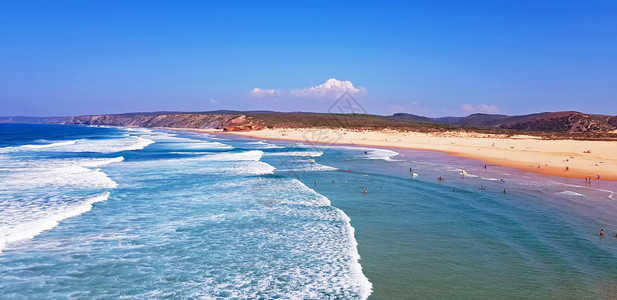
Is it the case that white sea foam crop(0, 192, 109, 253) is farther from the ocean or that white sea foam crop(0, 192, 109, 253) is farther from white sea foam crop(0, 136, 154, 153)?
white sea foam crop(0, 136, 154, 153)

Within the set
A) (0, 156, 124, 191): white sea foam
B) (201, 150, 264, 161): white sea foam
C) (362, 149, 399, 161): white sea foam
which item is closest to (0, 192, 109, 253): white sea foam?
(0, 156, 124, 191): white sea foam

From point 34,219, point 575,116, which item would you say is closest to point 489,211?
point 34,219

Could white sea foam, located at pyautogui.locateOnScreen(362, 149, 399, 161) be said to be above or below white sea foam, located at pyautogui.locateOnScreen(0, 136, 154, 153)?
above

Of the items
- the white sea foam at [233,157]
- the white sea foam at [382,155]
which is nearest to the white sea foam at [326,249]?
the white sea foam at [233,157]

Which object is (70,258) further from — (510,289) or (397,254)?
(510,289)

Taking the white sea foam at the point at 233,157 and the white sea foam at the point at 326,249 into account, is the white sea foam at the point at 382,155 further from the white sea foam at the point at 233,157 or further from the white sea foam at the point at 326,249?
the white sea foam at the point at 326,249

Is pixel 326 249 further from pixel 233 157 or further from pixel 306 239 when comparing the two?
pixel 233 157
